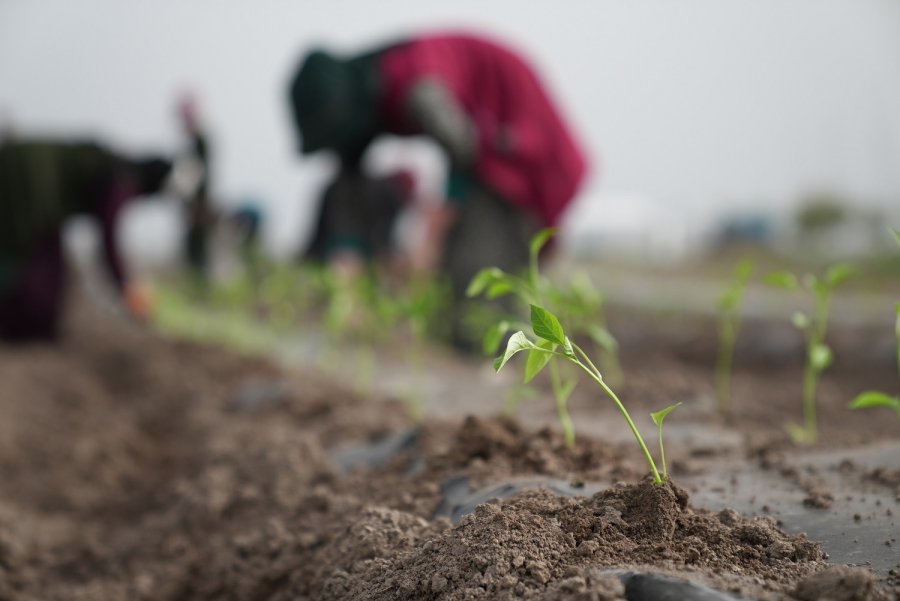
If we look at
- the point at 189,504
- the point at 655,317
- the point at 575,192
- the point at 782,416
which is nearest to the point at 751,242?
the point at 655,317

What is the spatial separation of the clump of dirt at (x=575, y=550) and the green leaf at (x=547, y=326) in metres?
0.23

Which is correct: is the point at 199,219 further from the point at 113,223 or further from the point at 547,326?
the point at 547,326

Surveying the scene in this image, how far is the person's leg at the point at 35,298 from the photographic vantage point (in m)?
4.67

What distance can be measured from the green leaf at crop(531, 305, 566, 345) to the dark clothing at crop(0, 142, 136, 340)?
4108 millimetres

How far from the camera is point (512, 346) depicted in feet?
2.77

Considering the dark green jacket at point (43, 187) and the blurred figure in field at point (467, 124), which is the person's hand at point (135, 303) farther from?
the blurred figure in field at point (467, 124)

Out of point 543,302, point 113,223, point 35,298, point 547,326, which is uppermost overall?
point 547,326

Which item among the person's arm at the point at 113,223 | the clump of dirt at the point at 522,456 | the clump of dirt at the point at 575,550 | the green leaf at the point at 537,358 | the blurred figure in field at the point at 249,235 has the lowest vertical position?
the blurred figure in field at the point at 249,235

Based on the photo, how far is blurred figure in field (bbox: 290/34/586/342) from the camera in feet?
10.5

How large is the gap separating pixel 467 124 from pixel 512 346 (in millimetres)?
2561

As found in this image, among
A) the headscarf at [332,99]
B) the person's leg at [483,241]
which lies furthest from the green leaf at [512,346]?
the person's leg at [483,241]

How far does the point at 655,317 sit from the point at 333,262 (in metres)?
2.86

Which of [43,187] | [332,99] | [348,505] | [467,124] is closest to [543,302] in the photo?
[348,505]

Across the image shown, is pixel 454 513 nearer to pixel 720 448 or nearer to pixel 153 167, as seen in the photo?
pixel 720 448
